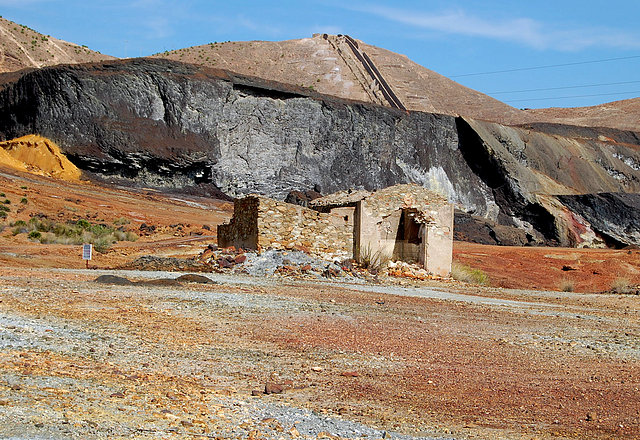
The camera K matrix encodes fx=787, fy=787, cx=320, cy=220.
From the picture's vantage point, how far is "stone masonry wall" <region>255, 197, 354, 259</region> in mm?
21312

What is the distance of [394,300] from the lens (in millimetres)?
15852

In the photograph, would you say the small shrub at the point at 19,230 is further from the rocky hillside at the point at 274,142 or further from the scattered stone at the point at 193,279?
the rocky hillside at the point at 274,142

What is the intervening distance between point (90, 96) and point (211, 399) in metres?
47.7

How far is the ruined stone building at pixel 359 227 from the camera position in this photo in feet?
70.6

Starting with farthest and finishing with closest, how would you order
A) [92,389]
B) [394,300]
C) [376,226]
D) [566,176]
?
[566,176] < [376,226] < [394,300] < [92,389]

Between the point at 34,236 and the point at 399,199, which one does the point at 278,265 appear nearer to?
the point at 399,199

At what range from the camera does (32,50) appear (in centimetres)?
9594

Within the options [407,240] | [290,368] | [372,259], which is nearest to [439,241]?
[407,240]

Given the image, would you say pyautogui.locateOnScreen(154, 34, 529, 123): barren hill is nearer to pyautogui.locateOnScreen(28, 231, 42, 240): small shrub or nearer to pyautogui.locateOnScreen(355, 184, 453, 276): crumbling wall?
pyautogui.locateOnScreen(28, 231, 42, 240): small shrub

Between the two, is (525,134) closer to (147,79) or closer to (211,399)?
(147,79)

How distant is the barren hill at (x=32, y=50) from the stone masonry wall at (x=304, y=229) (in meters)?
72.9

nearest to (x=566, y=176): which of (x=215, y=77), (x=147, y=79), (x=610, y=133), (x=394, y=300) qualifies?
(x=610, y=133)

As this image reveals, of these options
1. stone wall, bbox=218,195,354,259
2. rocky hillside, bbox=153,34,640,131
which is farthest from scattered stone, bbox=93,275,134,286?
rocky hillside, bbox=153,34,640,131

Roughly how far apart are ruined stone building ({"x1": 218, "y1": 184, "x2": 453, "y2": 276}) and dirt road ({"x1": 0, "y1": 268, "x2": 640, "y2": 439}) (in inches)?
279
